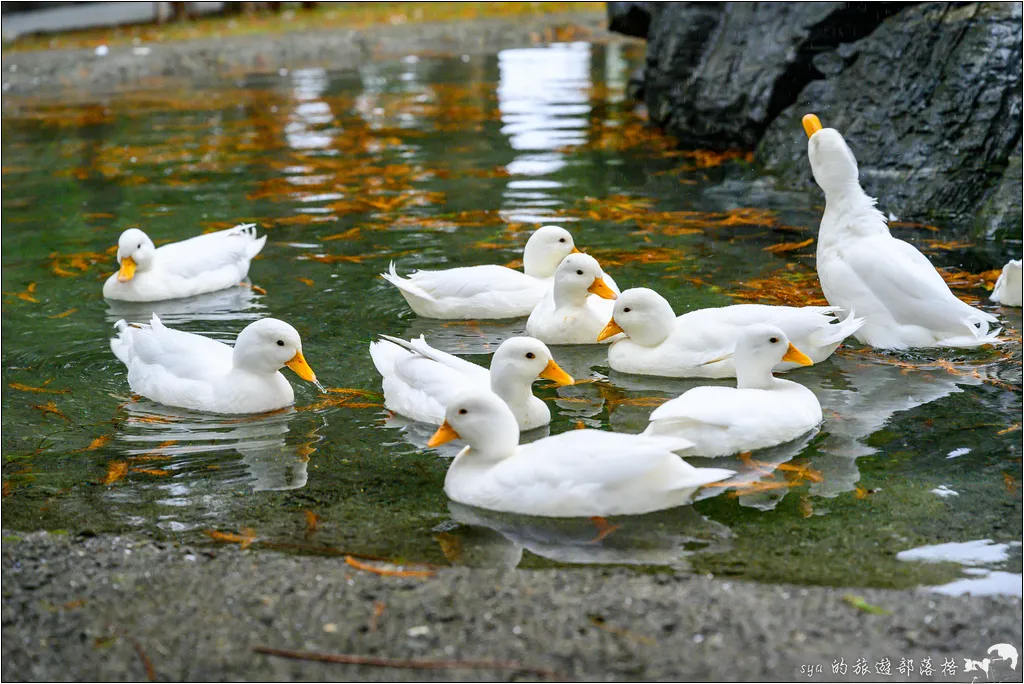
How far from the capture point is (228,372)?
20.5ft

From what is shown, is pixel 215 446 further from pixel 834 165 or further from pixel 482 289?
pixel 834 165

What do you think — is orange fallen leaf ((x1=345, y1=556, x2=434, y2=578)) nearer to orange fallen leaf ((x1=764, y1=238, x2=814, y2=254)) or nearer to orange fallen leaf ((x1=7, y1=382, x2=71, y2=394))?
orange fallen leaf ((x1=7, y1=382, x2=71, y2=394))

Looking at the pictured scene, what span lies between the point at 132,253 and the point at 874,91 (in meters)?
7.24

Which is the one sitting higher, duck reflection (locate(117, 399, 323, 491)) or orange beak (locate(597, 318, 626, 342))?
orange beak (locate(597, 318, 626, 342))

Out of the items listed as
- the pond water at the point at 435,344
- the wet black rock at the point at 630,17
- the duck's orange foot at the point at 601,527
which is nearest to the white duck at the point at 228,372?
the pond water at the point at 435,344

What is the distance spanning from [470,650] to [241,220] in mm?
7628

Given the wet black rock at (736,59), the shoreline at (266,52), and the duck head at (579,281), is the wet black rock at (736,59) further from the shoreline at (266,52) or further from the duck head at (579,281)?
the shoreline at (266,52)

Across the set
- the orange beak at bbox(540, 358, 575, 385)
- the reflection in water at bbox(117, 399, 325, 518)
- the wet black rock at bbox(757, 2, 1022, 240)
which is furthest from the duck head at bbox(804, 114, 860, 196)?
the reflection in water at bbox(117, 399, 325, 518)

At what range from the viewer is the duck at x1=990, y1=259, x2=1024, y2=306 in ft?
24.5

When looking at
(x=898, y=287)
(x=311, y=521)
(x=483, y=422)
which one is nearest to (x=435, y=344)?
(x=483, y=422)

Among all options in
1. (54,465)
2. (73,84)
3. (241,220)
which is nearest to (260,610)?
(54,465)

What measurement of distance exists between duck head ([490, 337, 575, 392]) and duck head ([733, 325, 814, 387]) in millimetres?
934

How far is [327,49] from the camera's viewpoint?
24.4 m

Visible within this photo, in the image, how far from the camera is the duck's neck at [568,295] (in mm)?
7125
